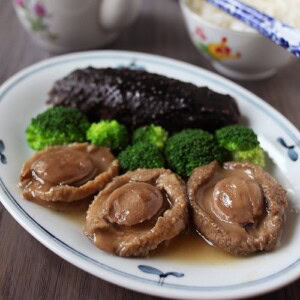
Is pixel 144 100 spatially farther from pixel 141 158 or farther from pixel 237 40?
pixel 237 40

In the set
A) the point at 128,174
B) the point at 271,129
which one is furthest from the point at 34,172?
the point at 271,129

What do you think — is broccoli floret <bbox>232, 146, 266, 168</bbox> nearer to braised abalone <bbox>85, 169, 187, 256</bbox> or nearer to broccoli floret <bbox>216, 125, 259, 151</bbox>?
broccoli floret <bbox>216, 125, 259, 151</bbox>

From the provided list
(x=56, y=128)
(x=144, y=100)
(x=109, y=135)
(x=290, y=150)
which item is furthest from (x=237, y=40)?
(x=56, y=128)

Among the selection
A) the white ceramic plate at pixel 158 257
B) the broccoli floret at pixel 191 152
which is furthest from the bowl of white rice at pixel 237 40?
the broccoli floret at pixel 191 152

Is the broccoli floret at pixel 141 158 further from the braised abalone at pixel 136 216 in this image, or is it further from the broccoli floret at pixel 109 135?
the braised abalone at pixel 136 216

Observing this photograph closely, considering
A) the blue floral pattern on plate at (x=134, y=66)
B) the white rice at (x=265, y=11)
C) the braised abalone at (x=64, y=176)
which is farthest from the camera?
the white rice at (x=265, y=11)

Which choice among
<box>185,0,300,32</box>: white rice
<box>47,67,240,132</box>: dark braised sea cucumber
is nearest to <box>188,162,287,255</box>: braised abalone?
<box>47,67,240,132</box>: dark braised sea cucumber
